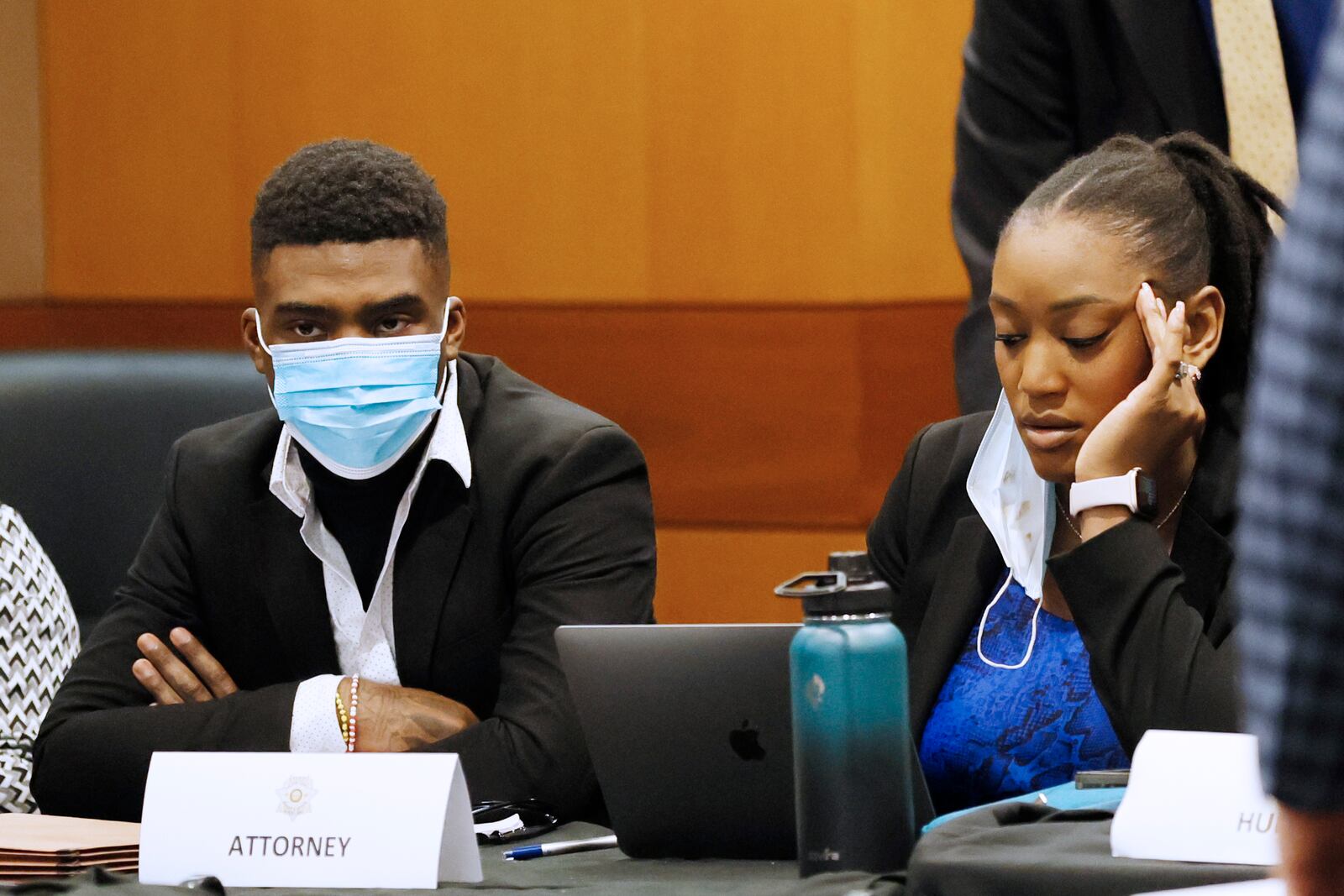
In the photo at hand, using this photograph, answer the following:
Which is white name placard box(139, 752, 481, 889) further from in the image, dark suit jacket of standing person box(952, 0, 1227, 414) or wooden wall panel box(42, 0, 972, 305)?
wooden wall panel box(42, 0, 972, 305)

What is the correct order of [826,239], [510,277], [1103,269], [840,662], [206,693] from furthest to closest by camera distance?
[510,277]
[826,239]
[206,693]
[1103,269]
[840,662]

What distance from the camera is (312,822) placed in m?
1.27

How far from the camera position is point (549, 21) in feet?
12.1

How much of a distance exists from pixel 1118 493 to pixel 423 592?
0.80 m

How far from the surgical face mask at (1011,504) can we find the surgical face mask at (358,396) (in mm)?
620

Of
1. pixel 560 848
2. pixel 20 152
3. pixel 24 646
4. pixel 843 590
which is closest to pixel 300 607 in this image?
pixel 24 646

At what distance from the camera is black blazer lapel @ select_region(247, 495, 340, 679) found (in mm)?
2082

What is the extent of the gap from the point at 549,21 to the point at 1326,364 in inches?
135

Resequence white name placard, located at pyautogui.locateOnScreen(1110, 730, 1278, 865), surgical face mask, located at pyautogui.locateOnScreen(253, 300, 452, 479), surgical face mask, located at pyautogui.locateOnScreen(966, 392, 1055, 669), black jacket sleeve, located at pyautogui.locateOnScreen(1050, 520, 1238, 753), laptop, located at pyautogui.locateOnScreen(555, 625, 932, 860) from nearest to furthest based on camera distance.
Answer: white name placard, located at pyautogui.locateOnScreen(1110, 730, 1278, 865)
laptop, located at pyautogui.locateOnScreen(555, 625, 932, 860)
black jacket sleeve, located at pyautogui.locateOnScreen(1050, 520, 1238, 753)
surgical face mask, located at pyautogui.locateOnScreen(966, 392, 1055, 669)
surgical face mask, located at pyautogui.locateOnScreen(253, 300, 452, 479)

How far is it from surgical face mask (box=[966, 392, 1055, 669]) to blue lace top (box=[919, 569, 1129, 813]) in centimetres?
2

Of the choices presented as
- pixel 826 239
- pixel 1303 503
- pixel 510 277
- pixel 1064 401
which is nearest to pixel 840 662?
pixel 1064 401

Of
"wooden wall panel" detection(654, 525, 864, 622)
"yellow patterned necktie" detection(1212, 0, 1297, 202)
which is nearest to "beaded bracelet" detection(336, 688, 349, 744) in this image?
"yellow patterned necktie" detection(1212, 0, 1297, 202)

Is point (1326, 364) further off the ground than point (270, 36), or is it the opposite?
point (270, 36)

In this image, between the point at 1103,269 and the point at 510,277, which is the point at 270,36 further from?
the point at 1103,269
